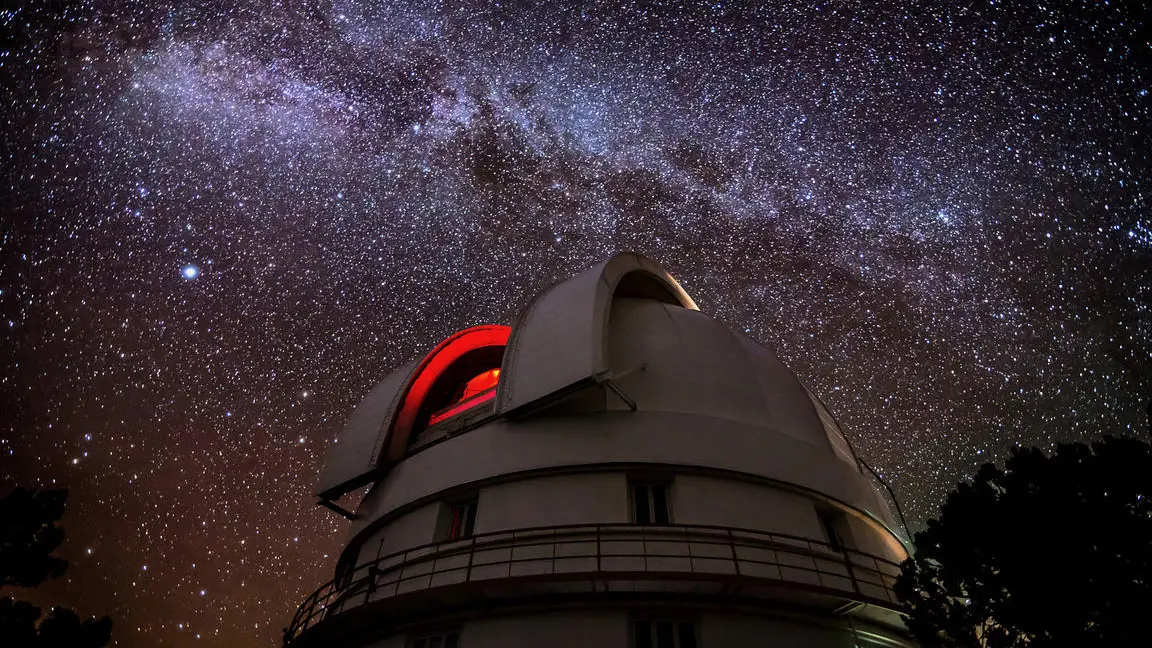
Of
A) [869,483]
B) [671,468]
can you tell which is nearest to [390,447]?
[671,468]

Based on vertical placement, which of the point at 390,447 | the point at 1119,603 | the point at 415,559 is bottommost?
the point at 1119,603

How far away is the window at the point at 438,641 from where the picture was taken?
9.73 metres

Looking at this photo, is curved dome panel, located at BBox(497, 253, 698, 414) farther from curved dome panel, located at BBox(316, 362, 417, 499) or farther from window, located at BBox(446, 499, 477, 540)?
curved dome panel, located at BBox(316, 362, 417, 499)

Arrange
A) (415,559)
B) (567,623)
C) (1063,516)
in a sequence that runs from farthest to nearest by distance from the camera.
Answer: (415,559), (567,623), (1063,516)

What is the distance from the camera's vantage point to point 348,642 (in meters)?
11.2

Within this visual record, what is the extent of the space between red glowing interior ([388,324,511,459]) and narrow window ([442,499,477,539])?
10.1 feet

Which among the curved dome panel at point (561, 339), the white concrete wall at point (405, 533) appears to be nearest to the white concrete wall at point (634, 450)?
the white concrete wall at point (405, 533)

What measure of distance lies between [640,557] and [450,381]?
32.9 ft

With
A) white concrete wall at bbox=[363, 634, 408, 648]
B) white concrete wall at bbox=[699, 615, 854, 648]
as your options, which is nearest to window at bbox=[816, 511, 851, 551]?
white concrete wall at bbox=[699, 615, 854, 648]

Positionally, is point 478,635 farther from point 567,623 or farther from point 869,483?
point 869,483

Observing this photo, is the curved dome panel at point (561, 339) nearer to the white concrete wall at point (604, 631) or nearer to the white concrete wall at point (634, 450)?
the white concrete wall at point (634, 450)

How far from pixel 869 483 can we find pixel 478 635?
33.1 ft

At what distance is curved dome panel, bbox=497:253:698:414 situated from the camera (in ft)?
37.9

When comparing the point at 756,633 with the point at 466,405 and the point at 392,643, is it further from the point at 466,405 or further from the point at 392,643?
the point at 466,405
